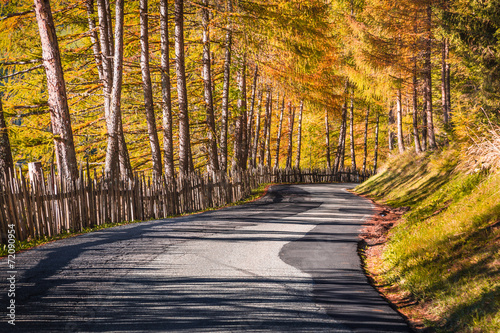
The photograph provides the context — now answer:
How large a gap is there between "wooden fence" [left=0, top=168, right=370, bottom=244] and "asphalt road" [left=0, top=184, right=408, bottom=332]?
0.93 metres

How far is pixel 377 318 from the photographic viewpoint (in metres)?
4.73

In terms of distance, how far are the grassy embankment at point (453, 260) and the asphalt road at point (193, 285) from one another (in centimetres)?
51

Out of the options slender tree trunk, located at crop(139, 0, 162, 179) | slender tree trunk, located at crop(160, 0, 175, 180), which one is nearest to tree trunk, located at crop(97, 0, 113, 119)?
slender tree trunk, located at crop(139, 0, 162, 179)

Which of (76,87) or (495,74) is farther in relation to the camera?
(76,87)

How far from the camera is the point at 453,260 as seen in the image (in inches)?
224

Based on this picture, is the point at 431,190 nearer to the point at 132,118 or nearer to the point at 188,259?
the point at 188,259

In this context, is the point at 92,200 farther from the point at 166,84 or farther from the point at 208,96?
the point at 208,96

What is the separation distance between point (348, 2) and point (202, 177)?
24.9 m

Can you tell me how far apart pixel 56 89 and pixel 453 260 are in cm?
940

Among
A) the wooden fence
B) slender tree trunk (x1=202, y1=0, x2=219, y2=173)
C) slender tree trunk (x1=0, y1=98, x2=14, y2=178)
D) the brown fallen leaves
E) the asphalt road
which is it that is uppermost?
slender tree trunk (x1=202, y1=0, x2=219, y2=173)

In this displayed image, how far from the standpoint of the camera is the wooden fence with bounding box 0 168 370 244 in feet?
25.6

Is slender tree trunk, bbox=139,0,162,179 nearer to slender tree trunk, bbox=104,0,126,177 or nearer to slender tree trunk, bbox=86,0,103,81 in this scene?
slender tree trunk, bbox=104,0,126,177

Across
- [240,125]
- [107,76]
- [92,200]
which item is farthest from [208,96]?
[92,200]

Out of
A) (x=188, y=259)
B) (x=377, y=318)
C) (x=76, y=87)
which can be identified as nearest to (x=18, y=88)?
(x=76, y=87)
